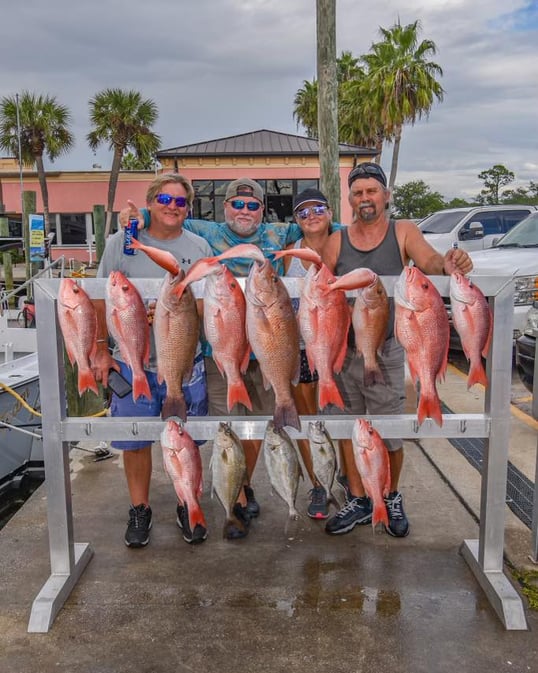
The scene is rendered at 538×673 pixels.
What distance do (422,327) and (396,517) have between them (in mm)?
1573

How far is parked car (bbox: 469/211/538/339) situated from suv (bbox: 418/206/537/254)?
7.31 feet

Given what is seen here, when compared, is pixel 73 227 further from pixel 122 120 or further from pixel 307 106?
pixel 307 106

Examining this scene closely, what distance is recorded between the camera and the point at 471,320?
8.93 ft

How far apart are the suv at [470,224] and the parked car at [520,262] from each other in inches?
87.7

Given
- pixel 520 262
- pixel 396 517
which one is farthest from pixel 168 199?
pixel 520 262

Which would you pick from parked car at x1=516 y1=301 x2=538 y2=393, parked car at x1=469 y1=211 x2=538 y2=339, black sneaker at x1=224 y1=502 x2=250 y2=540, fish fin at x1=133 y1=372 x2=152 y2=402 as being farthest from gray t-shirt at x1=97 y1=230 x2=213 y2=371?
parked car at x1=469 y1=211 x2=538 y2=339

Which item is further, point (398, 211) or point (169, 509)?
point (398, 211)

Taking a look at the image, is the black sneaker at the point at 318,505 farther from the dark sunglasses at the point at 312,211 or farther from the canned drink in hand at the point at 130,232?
the canned drink in hand at the point at 130,232

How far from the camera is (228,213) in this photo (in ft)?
12.2

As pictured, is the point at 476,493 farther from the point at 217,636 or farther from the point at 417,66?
the point at 417,66

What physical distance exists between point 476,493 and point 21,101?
103 feet

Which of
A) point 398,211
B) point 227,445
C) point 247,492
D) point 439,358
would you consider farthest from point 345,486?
point 398,211

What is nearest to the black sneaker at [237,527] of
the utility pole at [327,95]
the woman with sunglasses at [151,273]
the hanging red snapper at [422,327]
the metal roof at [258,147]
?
the woman with sunglasses at [151,273]

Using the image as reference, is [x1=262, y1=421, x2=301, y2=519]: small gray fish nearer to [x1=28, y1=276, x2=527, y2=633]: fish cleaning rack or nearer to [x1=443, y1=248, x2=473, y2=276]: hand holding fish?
[x1=28, y1=276, x2=527, y2=633]: fish cleaning rack
